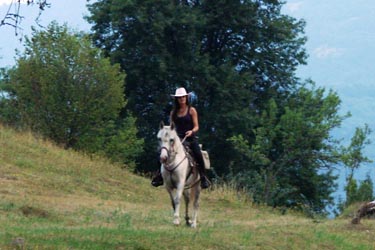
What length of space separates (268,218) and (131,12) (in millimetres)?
24918

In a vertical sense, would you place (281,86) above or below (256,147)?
above

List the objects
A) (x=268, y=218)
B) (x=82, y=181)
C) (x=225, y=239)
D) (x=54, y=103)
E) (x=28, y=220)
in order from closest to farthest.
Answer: (x=225, y=239), (x=28, y=220), (x=268, y=218), (x=82, y=181), (x=54, y=103)

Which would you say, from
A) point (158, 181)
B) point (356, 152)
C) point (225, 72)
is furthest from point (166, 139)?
point (225, 72)

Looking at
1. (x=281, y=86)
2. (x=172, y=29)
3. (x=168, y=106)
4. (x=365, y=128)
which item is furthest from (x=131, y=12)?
(x=365, y=128)

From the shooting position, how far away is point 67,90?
37406mm

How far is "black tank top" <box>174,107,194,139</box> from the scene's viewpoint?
58.9 feet

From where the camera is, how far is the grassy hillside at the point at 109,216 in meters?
15.4

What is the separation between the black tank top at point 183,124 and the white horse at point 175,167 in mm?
296

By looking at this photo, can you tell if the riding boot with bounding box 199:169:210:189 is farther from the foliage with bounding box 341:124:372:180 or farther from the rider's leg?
the foliage with bounding box 341:124:372:180

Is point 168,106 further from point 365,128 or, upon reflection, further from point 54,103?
point 54,103

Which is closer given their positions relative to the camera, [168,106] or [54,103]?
[54,103]

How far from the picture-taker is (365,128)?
162 feet

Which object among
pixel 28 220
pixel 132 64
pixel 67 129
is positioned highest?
pixel 132 64

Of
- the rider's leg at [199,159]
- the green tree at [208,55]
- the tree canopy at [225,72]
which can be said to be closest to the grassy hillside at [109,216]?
the rider's leg at [199,159]
